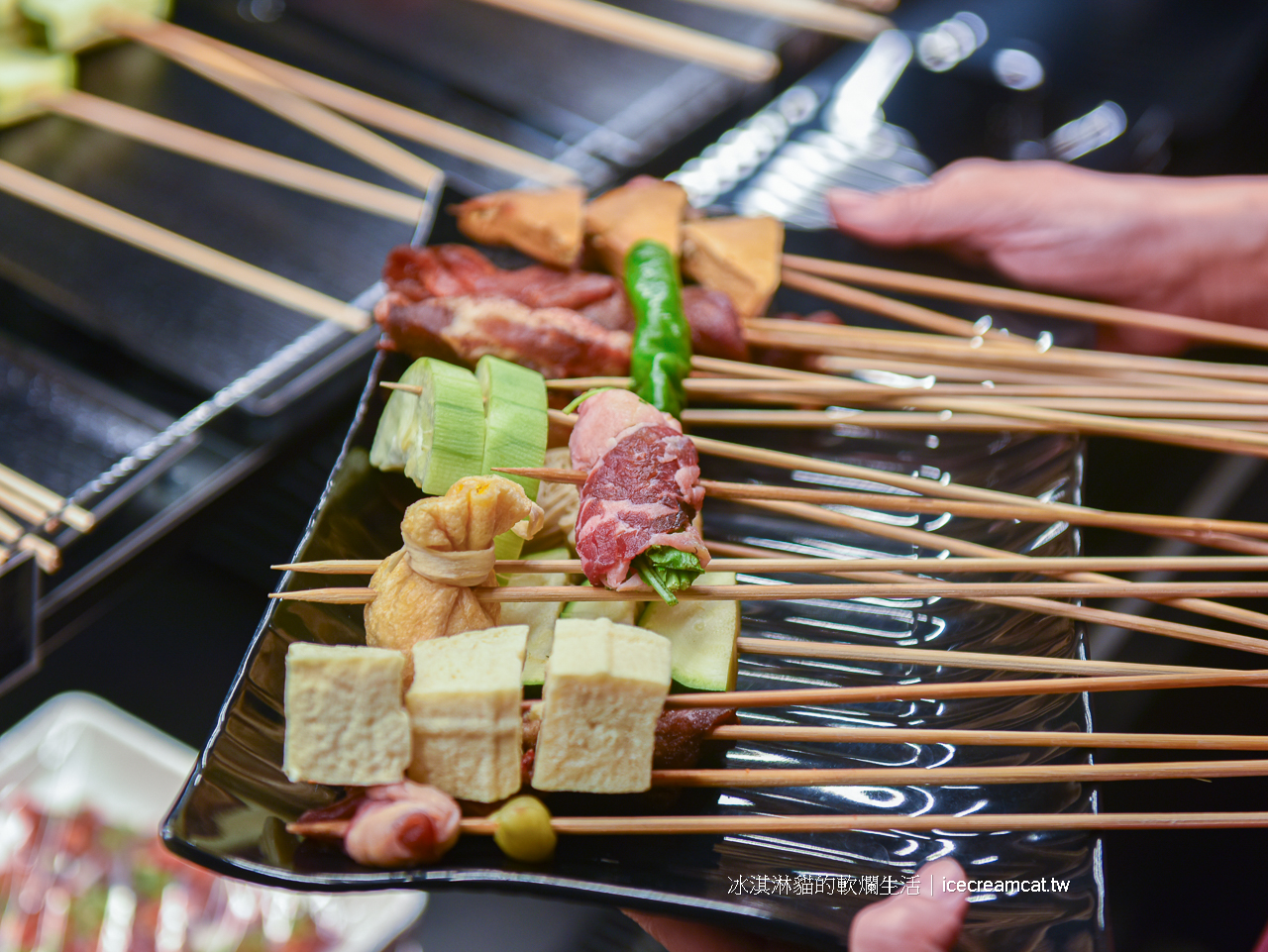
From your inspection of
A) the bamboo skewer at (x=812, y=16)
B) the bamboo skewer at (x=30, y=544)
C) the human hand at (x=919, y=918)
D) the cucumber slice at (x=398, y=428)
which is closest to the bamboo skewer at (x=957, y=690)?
the human hand at (x=919, y=918)

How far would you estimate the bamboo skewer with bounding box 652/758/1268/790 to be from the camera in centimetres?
175

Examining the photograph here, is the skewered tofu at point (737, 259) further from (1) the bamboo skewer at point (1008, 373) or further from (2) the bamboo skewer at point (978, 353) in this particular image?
(1) the bamboo skewer at point (1008, 373)

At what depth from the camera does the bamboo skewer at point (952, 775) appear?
175 centimetres

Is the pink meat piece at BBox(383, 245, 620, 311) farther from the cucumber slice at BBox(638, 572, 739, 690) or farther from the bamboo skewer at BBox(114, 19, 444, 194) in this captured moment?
the cucumber slice at BBox(638, 572, 739, 690)

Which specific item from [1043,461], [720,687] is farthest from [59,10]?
[1043,461]

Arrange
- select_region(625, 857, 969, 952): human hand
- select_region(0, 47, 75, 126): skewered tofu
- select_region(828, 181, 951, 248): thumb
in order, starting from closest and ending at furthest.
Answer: select_region(625, 857, 969, 952): human hand, select_region(828, 181, 951, 248): thumb, select_region(0, 47, 75, 126): skewered tofu

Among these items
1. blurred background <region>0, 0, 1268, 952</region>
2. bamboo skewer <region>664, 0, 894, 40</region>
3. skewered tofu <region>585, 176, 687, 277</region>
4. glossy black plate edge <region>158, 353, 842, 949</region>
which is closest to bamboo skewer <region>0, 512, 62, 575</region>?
blurred background <region>0, 0, 1268, 952</region>

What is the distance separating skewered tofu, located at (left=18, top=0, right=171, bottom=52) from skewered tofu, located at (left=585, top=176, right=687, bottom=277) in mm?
2423

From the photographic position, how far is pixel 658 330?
2.32 m

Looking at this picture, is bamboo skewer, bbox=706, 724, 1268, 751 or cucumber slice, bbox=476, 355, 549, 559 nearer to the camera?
bamboo skewer, bbox=706, 724, 1268, 751

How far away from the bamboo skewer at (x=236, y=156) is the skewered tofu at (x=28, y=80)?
43 millimetres

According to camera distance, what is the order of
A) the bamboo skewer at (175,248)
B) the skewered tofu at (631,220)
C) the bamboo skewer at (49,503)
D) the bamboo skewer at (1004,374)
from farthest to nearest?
the bamboo skewer at (175,248), the skewered tofu at (631,220), the bamboo skewer at (1004,374), the bamboo skewer at (49,503)

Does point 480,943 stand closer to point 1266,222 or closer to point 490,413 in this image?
point 490,413

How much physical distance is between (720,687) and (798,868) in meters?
0.37
